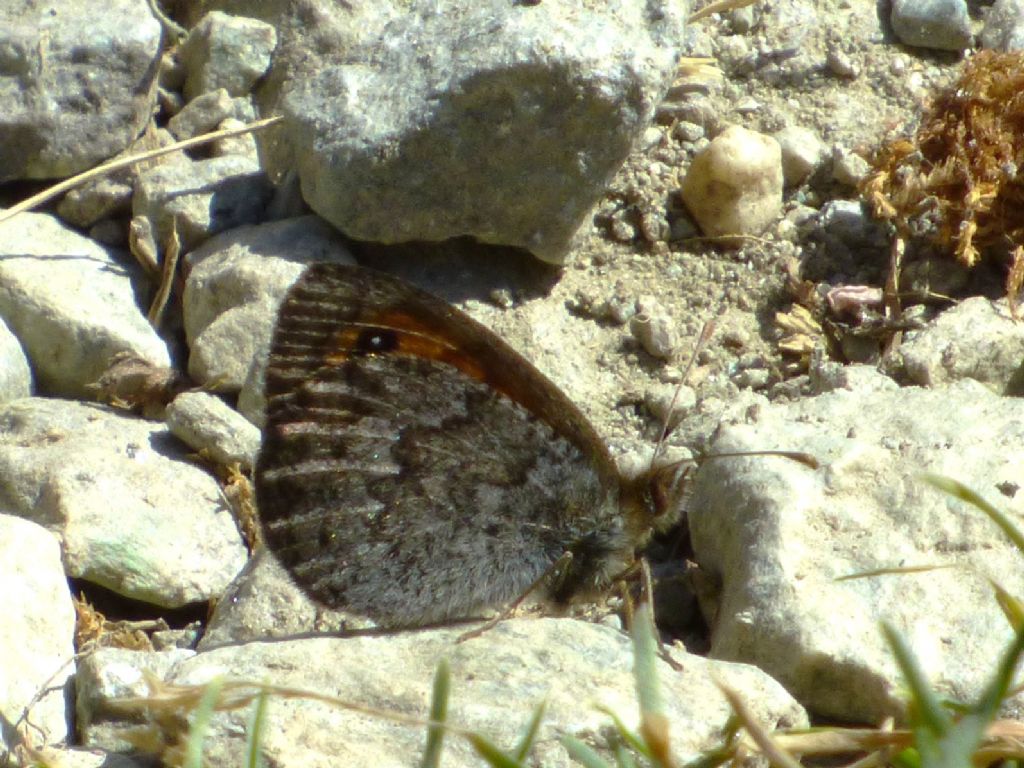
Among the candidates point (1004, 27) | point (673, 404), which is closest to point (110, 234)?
point (673, 404)

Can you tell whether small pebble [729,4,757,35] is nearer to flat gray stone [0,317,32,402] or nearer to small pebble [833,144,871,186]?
small pebble [833,144,871,186]

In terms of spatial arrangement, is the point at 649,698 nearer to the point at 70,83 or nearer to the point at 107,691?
the point at 107,691

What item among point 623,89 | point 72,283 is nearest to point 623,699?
point 623,89

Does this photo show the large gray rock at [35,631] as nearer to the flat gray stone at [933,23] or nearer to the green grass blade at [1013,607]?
the green grass blade at [1013,607]

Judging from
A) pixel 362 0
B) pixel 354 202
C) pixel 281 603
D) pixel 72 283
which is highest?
pixel 362 0

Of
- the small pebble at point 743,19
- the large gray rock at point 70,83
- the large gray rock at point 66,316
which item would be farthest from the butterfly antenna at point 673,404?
the large gray rock at point 70,83

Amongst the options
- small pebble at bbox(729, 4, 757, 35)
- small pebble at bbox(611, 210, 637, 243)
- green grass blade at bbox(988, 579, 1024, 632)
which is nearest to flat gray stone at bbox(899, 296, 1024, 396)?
small pebble at bbox(611, 210, 637, 243)

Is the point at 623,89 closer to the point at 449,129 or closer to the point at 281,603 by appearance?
the point at 449,129
